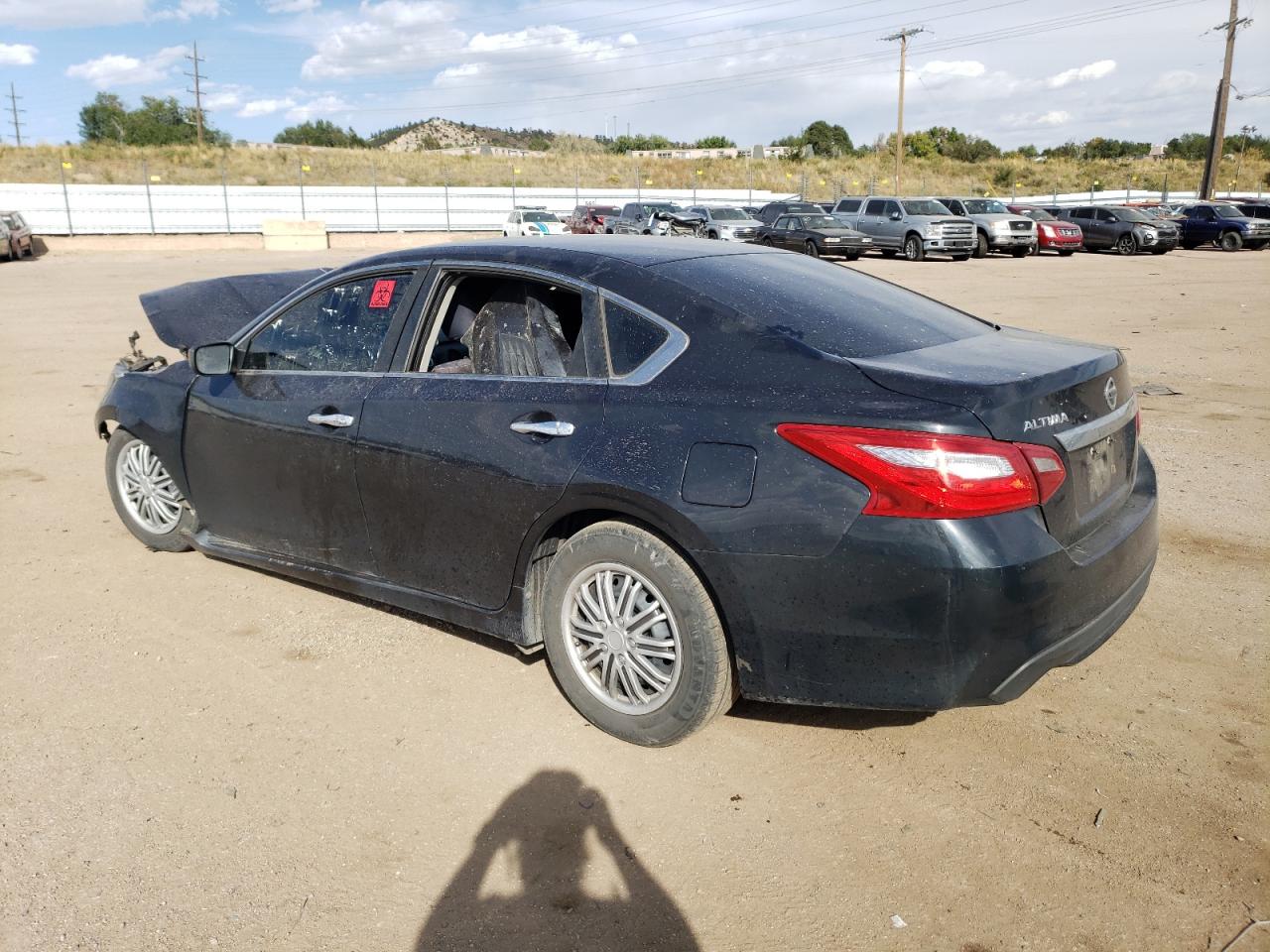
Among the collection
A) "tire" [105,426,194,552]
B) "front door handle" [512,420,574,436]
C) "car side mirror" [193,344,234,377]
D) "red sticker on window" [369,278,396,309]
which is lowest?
"tire" [105,426,194,552]

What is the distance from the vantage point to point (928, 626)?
Answer: 9.41ft

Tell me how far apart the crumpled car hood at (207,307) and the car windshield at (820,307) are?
3.10 metres

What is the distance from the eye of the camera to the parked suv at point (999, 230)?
3117 centimetres

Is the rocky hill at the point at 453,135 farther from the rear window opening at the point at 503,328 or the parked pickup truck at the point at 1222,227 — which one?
the rear window opening at the point at 503,328

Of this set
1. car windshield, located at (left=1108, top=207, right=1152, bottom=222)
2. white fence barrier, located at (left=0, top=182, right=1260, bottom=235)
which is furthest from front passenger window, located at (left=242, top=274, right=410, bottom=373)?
white fence barrier, located at (left=0, top=182, right=1260, bottom=235)

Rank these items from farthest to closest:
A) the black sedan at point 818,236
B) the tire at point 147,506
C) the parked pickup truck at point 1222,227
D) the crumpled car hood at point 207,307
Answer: the parked pickup truck at point 1222,227 → the black sedan at point 818,236 → the crumpled car hood at point 207,307 → the tire at point 147,506

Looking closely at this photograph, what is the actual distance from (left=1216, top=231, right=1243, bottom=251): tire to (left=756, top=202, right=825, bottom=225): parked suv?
14043 millimetres

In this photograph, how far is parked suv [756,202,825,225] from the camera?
32.0 meters

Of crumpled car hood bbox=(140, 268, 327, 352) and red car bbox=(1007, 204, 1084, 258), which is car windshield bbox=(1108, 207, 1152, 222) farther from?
crumpled car hood bbox=(140, 268, 327, 352)

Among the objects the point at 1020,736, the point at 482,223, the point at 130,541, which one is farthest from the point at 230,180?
the point at 1020,736

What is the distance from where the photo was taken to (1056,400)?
10.2 feet

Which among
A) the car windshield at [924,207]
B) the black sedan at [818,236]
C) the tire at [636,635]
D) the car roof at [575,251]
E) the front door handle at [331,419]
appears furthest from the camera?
the car windshield at [924,207]

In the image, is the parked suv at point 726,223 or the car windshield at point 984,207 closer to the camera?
the parked suv at point 726,223

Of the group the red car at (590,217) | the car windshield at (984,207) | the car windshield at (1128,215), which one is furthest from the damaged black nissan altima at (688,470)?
the car windshield at (1128,215)
